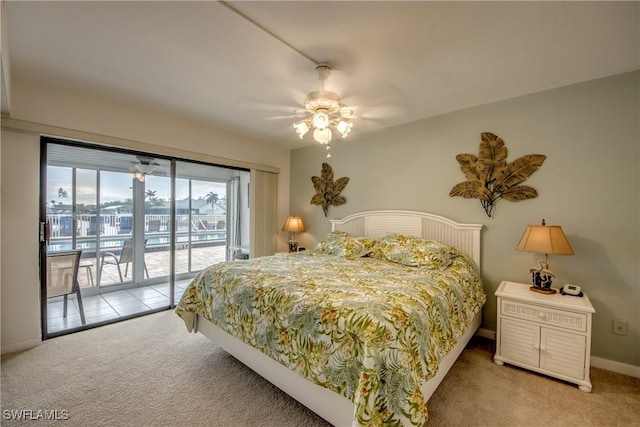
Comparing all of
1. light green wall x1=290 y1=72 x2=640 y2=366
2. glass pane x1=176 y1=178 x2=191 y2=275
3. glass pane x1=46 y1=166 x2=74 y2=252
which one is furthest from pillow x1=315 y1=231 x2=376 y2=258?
glass pane x1=46 y1=166 x2=74 y2=252

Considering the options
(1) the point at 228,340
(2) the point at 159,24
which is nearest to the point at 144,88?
(2) the point at 159,24

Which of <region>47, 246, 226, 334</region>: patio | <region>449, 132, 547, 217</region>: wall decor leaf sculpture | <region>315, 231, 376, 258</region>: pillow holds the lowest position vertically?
<region>47, 246, 226, 334</region>: patio

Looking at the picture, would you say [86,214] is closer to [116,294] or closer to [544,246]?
[116,294]

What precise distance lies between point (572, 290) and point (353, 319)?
6.92 ft

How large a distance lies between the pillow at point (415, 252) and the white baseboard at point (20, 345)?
3459mm

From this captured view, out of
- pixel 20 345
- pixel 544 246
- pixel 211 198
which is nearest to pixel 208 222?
pixel 211 198

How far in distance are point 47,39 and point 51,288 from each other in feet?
7.75

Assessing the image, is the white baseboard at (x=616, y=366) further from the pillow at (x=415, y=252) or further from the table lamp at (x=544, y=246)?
the pillow at (x=415, y=252)

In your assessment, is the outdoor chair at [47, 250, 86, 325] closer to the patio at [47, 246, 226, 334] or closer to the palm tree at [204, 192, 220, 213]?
the patio at [47, 246, 226, 334]

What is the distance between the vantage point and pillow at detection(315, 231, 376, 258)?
10.5ft

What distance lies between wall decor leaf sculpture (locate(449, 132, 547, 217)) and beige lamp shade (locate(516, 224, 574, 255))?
0.51 m

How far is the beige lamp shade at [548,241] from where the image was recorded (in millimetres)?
2145

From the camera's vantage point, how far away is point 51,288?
2.78 m

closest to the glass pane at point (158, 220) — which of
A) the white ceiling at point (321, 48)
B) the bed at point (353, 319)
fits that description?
the white ceiling at point (321, 48)
